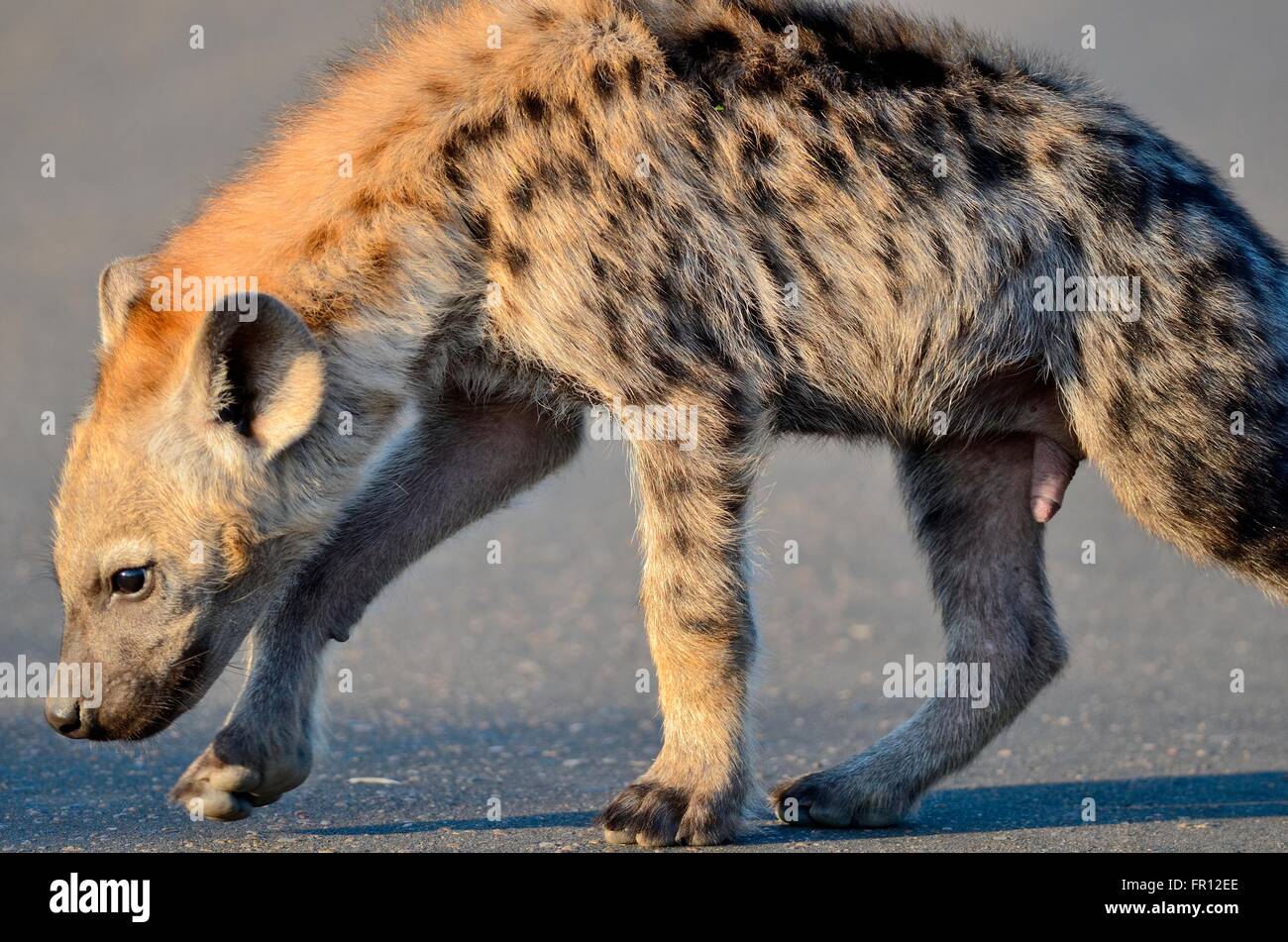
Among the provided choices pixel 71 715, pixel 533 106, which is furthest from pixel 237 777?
pixel 533 106

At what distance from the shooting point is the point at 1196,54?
44.7ft

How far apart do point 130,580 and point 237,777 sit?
54 cm

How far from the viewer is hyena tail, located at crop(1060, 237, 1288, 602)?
4090mm

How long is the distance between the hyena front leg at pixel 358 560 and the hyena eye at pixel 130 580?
48 cm

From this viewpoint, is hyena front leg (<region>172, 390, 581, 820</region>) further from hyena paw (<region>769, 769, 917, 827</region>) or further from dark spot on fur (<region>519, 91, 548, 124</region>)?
hyena paw (<region>769, 769, 917, 827</region>)

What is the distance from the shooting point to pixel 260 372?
148 inches

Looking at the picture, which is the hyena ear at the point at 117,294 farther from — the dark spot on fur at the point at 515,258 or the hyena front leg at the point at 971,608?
the hyena front leg at the point at 971,608

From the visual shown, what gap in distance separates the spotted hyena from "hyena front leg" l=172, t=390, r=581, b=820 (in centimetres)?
1

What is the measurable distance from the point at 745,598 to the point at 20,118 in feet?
33.5

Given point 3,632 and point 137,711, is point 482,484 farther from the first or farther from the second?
point 3,632

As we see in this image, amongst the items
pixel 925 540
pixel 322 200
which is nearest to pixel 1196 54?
pixel 925 540

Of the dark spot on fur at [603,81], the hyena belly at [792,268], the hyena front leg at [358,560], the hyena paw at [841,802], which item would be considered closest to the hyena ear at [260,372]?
the hyena belly at [792,268]

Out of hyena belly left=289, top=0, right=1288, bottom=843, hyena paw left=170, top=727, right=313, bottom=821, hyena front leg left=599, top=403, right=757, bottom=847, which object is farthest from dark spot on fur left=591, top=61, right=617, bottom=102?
hyena paw left=170, top=727, right=313, bottom=821

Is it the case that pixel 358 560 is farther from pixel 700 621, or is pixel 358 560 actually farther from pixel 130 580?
pixel 700 621
